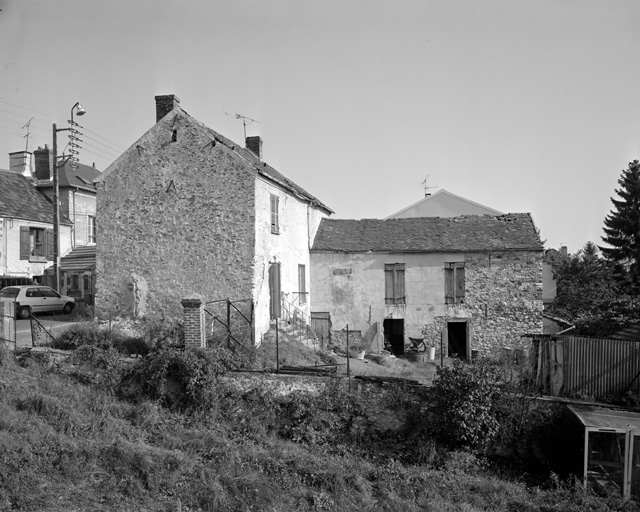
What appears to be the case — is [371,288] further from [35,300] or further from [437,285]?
[35,300]

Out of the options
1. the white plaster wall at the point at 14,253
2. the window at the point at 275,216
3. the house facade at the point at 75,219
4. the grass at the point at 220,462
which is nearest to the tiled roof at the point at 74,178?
the house facade at the point at 75,219

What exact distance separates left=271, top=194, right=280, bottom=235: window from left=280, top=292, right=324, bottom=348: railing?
97.9 inches

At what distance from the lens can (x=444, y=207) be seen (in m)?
34.8

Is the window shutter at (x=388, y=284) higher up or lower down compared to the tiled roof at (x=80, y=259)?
lower down

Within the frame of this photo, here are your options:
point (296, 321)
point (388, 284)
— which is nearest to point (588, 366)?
point (388, 284)

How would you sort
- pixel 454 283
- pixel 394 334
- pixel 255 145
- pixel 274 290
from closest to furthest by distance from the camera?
pixel 274 290, pixel 454 283, pixel 394 334, pixel 255 145

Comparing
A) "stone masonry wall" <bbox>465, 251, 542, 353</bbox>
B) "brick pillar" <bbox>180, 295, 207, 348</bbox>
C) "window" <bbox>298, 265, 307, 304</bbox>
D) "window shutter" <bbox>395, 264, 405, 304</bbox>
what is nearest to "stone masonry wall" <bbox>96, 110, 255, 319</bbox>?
"brick pillar" <bbox>180, 295, 207, 348</bbox>

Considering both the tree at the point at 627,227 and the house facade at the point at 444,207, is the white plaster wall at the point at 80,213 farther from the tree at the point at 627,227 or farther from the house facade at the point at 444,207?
the tree at the point at 627,227

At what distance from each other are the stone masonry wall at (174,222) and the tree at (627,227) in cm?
2923

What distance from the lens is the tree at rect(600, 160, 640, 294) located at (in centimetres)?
3512

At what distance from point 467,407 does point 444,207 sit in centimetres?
2408

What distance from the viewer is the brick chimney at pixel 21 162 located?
1182 inches

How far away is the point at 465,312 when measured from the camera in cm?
2206

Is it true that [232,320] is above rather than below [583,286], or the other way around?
below
